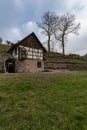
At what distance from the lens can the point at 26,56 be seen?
3062 cm

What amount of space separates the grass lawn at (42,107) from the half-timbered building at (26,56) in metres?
16.9

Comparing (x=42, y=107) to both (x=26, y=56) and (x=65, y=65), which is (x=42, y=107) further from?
(x=65, y=65)

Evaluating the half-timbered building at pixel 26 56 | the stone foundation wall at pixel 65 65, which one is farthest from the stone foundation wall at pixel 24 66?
the stone foundation wall at pixel 65 65

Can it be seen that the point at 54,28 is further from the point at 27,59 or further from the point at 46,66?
the point at 27,59

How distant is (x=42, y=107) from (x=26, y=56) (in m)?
21.4

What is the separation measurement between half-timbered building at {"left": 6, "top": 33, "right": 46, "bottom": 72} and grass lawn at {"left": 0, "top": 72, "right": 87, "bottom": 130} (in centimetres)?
1687

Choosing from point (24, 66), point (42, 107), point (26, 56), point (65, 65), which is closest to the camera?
point (42, 107)

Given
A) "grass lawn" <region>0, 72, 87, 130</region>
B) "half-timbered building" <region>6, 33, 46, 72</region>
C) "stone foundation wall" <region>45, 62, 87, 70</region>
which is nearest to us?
"grass lawn" <region>0, 72, 87, 130</region>

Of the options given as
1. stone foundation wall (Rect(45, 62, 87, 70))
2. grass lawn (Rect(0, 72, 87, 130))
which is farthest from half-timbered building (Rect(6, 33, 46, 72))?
grass lawn (Rect(0, 72, 87, 130))

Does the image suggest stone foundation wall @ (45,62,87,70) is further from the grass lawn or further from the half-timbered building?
the grass lawn

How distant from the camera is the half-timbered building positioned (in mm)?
30375

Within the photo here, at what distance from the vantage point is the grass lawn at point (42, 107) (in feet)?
26.2

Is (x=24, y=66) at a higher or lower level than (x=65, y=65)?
higher

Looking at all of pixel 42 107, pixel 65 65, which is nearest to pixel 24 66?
pixel 65 65
